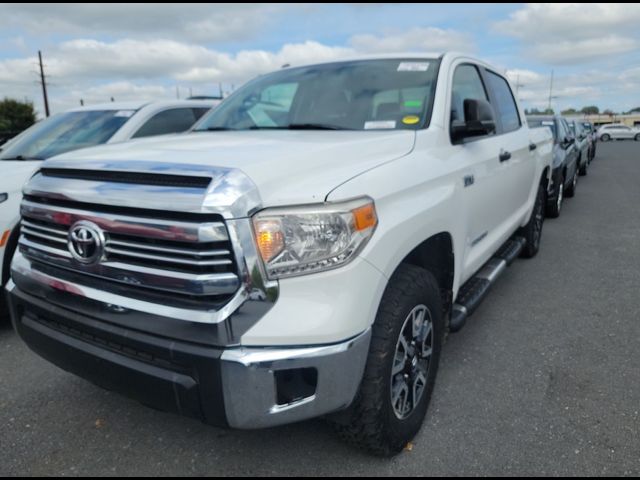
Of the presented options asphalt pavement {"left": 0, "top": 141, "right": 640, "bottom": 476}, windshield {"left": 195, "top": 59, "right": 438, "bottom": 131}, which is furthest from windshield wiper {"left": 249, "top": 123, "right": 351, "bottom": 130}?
asphalt pavement {"left": 0, "top": 141, "right": 640, "bottom": 476}

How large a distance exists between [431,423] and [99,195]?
1951mm

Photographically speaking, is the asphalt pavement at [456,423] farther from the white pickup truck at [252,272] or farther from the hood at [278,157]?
the hood at [278,157]

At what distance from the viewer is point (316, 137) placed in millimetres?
2680

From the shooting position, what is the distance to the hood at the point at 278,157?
194 centimetres

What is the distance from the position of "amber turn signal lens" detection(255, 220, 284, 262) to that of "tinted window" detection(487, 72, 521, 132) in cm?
297

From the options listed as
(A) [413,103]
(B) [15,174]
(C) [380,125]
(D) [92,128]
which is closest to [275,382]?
(C) [380,125]

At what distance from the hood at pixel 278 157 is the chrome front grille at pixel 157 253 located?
0.20m

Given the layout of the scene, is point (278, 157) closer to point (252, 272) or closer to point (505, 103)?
point (252, 272)

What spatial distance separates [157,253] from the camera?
1.92m

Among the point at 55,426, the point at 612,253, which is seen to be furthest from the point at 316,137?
the point at 612,253

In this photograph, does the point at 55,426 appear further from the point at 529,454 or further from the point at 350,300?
the point at 529,454

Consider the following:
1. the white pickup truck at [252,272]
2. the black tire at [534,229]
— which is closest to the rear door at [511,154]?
the black tire at [534,229]

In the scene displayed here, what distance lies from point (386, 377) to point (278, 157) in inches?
40.2

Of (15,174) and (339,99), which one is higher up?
(339,99)
